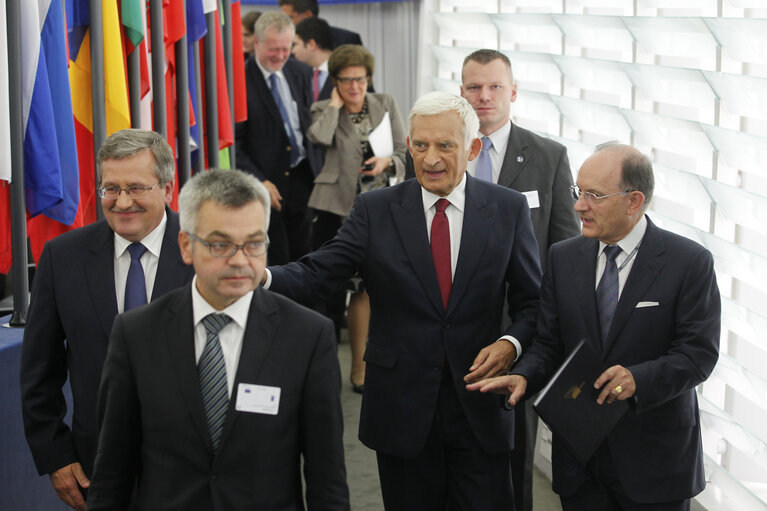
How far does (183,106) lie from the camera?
5.07 m

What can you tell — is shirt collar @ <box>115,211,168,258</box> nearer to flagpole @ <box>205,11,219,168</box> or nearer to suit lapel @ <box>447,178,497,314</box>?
suit lapel @ <box>447,178,497,314</box>

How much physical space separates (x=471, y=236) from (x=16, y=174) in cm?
191

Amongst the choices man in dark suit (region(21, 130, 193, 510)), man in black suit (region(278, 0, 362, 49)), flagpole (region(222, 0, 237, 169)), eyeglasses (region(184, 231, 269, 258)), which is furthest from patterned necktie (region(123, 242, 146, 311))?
man in black suit (region(278, 0, 362, 49))

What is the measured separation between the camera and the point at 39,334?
277cm

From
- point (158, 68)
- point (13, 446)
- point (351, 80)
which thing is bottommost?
point (13, 446)

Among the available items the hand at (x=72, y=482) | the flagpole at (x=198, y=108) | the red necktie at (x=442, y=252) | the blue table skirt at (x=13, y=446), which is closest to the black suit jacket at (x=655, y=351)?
the red necktie at (x=442, y=252)

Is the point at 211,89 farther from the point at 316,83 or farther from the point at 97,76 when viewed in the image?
the point at 316,83

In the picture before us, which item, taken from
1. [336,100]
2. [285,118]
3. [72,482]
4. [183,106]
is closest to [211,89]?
Answer: [183,106]

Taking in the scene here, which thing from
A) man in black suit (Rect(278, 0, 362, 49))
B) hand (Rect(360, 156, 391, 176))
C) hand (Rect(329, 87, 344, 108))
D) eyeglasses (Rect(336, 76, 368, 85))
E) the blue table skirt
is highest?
man in black suit (Rect(278, 0, 362, 49))

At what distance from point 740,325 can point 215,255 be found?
227cm

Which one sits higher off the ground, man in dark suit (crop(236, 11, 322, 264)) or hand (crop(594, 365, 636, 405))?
man in dark suit (crop(236, 11, 322, 264))

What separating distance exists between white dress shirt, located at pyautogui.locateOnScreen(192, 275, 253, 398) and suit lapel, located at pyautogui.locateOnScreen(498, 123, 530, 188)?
6.01ft

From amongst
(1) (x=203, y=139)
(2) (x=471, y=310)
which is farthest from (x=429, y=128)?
(1) (x=203, y=139)

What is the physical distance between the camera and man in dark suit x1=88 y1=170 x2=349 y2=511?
221 cm
